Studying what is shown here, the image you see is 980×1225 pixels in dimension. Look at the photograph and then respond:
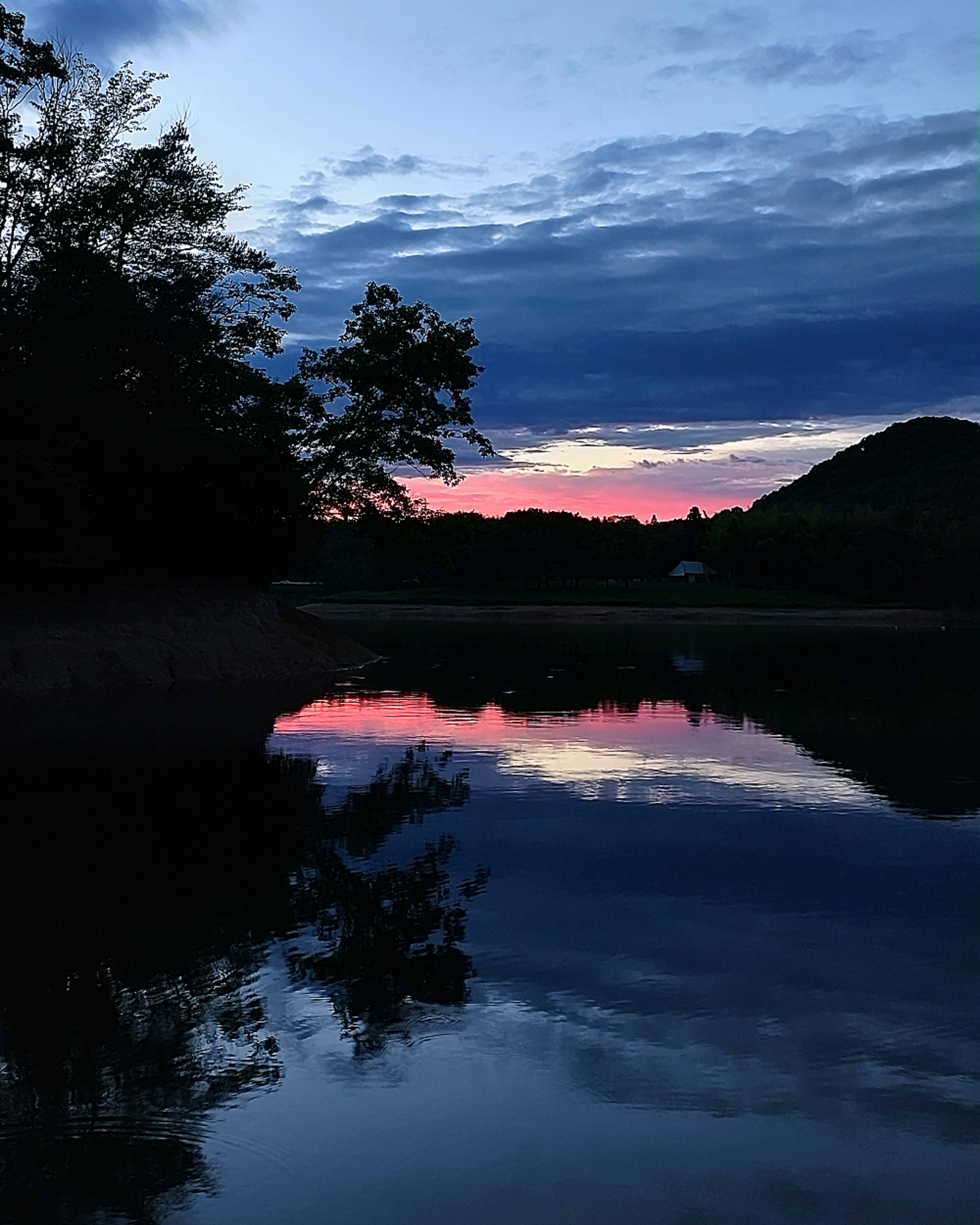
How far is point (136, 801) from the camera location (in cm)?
1499

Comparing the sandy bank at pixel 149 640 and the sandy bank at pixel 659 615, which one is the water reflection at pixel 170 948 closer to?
the sandy bank at pixel 149 640

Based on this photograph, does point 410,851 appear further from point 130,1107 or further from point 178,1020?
point 130,1107

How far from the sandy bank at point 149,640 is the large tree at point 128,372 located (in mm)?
1245

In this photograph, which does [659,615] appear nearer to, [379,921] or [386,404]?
[386,404]

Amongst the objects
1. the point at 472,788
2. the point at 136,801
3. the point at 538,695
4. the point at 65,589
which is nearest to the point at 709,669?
the point at 538,695

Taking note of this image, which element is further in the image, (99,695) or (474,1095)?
(99,695)

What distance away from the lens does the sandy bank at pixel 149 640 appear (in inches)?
1224

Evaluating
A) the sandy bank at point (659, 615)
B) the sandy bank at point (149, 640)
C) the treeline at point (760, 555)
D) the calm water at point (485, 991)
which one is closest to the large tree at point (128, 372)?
the sandy bank at point (149, 640)

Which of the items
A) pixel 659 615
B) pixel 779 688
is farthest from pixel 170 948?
pixel 659 615

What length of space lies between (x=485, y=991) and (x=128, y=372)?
107ft

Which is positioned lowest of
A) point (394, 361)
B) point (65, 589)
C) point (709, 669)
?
point (709, 669)

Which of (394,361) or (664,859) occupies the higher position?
(394,361)

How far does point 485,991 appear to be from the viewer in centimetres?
801

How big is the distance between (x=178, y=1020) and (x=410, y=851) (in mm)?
5307
